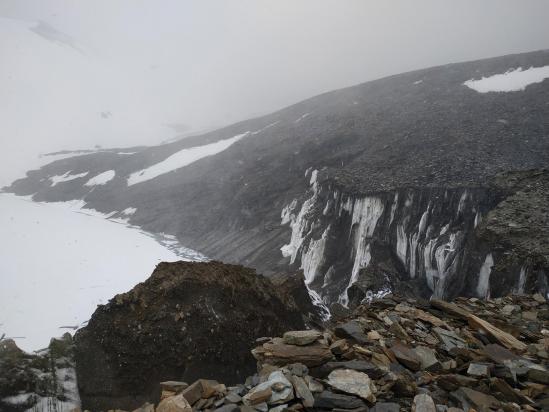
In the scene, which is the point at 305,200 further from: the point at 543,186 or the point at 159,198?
the point at 159,198

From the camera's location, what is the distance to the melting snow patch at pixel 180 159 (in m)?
48.8

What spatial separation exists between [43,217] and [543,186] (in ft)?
100

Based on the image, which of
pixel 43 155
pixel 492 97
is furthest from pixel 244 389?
pixel 43 155

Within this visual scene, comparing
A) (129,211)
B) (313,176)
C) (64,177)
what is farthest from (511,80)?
(64,177)

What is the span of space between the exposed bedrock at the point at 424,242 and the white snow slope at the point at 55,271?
32.5ft

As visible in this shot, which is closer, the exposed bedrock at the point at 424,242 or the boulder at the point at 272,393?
the boulder at the point at 272,393

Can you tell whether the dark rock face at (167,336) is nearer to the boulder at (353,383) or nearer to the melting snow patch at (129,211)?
the boulder at (353,383)

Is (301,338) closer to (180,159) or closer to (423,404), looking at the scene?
(423,404)

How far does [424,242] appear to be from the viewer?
17.3m

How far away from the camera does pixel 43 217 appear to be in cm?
2730

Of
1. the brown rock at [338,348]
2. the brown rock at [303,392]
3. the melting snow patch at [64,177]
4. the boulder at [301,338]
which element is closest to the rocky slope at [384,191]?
the brown rock at [338,348]

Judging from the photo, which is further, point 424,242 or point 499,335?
point 424,242

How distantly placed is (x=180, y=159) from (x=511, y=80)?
128 ft

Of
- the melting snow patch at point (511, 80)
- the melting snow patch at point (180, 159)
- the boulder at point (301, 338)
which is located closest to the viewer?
the boulder at point (301, 338)
